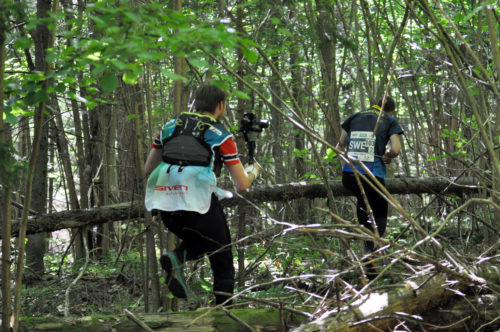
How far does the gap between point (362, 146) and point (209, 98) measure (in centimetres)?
192

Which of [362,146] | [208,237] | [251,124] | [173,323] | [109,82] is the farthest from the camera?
[362,146]

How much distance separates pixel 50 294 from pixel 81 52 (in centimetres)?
349

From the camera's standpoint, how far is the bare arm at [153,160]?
3.98m

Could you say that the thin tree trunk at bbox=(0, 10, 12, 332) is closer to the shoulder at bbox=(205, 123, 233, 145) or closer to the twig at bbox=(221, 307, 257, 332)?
the twig at bbox=(221, 307, 257, 332)

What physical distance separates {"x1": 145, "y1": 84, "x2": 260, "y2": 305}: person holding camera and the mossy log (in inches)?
18.5

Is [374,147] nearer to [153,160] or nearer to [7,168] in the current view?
[153,160]

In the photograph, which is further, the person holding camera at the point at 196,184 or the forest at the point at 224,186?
the person holding camera at the point at 196,184

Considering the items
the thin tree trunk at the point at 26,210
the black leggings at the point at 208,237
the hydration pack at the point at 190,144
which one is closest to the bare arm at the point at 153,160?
the hydration pack at the point at 190,144

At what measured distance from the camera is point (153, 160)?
402 centimetres

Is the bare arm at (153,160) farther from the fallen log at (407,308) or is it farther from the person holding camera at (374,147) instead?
the person holding camera at (374,147)

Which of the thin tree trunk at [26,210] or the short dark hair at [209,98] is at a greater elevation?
the short dark hair at [209,98]

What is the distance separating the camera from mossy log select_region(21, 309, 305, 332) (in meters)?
3.05

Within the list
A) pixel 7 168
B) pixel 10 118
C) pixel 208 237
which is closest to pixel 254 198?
pixel 208 237

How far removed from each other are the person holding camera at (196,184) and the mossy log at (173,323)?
470 millimetres
